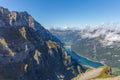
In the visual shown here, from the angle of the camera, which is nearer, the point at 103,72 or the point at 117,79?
the point at 117,79
